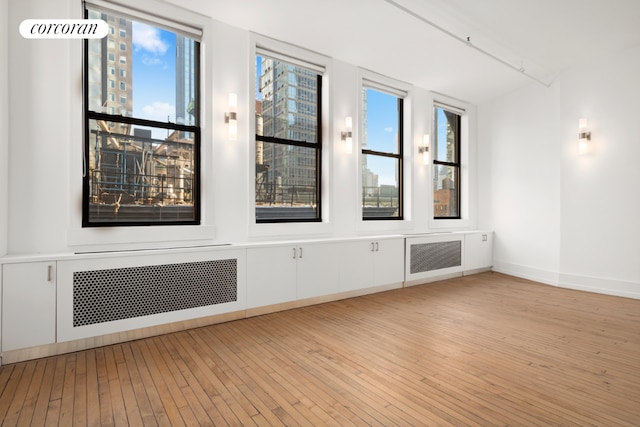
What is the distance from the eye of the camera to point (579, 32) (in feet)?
14.5

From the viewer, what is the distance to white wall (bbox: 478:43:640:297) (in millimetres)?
4859

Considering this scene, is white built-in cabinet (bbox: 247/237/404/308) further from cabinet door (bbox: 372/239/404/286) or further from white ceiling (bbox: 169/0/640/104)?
white ceiling (bbox: 169/0/640/104)

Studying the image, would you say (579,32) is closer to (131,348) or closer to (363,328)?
(363,328)

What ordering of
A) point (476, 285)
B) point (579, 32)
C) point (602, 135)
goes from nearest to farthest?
point (579, 32) < point (602, 135) < point (476, 285)

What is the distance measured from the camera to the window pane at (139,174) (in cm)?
334

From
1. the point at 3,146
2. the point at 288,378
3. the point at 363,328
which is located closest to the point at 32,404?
the point at 288,378

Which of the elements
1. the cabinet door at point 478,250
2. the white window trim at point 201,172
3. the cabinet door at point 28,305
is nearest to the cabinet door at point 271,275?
the white window trim at point 201,172

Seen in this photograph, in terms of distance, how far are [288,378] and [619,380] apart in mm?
2374

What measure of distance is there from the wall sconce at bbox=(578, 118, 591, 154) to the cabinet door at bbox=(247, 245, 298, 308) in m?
4.70

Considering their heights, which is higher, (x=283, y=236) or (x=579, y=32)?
(x=579, y=32)

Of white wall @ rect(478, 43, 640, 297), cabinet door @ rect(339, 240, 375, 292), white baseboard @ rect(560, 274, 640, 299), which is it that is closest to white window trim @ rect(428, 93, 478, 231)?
white wall @ rect(478, 43, 640, 297)

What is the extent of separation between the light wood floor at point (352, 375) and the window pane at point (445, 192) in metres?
2.90

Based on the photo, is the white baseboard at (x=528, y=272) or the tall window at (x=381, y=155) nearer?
the tall window at (x=381, y=155)

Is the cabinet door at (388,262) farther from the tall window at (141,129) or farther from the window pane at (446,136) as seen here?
the tall window at (141,129)
